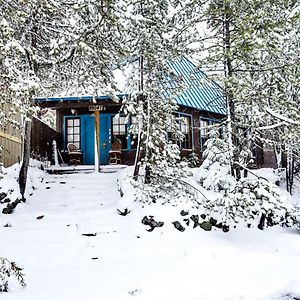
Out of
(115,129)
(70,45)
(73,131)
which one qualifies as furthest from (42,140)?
(70,45)

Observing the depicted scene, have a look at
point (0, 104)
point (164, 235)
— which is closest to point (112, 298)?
point (0, 104)

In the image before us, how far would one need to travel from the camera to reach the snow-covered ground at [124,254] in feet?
16.2

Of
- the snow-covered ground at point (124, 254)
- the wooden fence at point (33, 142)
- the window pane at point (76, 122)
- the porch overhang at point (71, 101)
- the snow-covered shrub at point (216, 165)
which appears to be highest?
the porch overhang at point (71, 101)

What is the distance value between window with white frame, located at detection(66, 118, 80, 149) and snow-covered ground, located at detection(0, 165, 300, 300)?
16.3ft

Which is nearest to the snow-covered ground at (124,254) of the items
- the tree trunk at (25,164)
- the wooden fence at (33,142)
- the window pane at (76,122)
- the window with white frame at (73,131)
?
the tree trunk at (25,164)

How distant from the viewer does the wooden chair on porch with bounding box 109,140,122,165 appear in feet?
51.2

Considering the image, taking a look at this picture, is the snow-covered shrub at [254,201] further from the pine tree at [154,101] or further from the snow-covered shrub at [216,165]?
the pine tree at [154,101]

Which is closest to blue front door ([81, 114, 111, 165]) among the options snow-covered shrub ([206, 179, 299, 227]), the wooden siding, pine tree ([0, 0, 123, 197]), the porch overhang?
the porch overhang

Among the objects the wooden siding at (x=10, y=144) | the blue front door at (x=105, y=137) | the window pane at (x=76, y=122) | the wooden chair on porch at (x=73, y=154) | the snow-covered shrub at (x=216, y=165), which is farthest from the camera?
the window pane at (x=76, y=122)

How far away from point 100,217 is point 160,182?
1.88 meters

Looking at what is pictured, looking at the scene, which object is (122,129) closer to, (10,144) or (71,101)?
(71,101)

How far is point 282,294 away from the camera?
447 cm

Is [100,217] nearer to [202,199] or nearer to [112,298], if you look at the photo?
[202,199]

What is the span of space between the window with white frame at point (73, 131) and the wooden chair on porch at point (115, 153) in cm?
184
